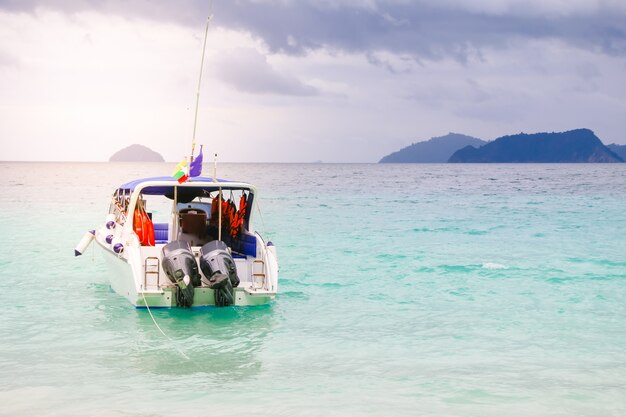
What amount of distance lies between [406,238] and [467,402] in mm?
19263

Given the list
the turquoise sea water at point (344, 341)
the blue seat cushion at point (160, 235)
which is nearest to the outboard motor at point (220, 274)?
the turquoise sea water at point (344, 341)

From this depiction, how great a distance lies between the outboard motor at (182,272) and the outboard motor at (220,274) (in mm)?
204

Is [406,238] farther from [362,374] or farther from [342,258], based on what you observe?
[362,374]

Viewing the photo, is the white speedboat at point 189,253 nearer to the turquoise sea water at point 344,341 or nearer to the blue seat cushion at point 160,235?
the blue seat cushion at point 160,235

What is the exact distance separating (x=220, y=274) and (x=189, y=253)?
672 millimetres

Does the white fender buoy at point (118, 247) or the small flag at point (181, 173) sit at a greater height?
the small flag at point (181, 173)

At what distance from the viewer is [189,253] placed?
1197cm

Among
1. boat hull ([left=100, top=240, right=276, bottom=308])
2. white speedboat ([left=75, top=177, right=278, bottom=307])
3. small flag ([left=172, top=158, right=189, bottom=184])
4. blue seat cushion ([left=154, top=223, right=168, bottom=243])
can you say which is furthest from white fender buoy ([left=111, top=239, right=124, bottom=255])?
blue seat cushion ([left=154, top=223, right=168, bottom=243])

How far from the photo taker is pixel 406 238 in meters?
27.4

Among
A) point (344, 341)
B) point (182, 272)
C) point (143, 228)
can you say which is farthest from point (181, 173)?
point (344, 341)

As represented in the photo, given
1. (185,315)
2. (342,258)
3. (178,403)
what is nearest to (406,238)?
(342,258)

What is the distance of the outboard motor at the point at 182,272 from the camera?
1166 cm

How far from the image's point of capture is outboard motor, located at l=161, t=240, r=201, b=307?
1166 cm

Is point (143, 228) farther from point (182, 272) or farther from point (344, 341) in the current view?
point (344, 341)
